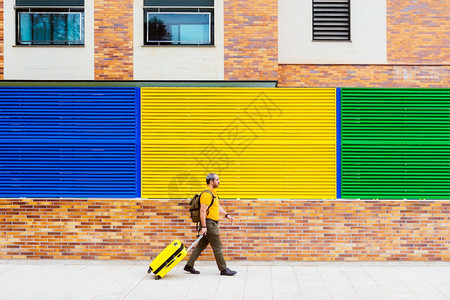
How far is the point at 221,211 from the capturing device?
7805mm

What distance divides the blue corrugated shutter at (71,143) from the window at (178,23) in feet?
12.4

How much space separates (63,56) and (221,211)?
22.5ft

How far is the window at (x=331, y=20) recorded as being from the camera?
13320 millimetres

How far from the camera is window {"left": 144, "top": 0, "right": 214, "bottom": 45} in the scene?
464 inches

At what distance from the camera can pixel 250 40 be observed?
38.0ft

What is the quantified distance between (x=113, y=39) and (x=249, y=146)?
5528 mm

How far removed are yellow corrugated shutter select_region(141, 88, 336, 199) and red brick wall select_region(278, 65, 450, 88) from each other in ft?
15.6

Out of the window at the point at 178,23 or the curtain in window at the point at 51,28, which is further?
the curtain in window at the point at 51,28

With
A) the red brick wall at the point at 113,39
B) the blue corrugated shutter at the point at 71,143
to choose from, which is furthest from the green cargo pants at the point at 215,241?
the red brick wall at the point at 113,39

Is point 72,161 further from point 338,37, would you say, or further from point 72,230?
point 338,37

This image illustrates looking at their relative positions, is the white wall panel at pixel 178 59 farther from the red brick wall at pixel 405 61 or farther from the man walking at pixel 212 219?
the man walking at pixel 212 219

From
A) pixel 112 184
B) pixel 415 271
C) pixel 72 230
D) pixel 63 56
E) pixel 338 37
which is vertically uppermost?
pixel 338 37

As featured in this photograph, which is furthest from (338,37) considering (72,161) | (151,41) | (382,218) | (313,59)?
(72,161)

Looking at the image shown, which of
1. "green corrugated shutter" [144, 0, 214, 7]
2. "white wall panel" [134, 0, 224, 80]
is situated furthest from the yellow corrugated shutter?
"green corrugated shutter" [144, 0, 214, 7]
